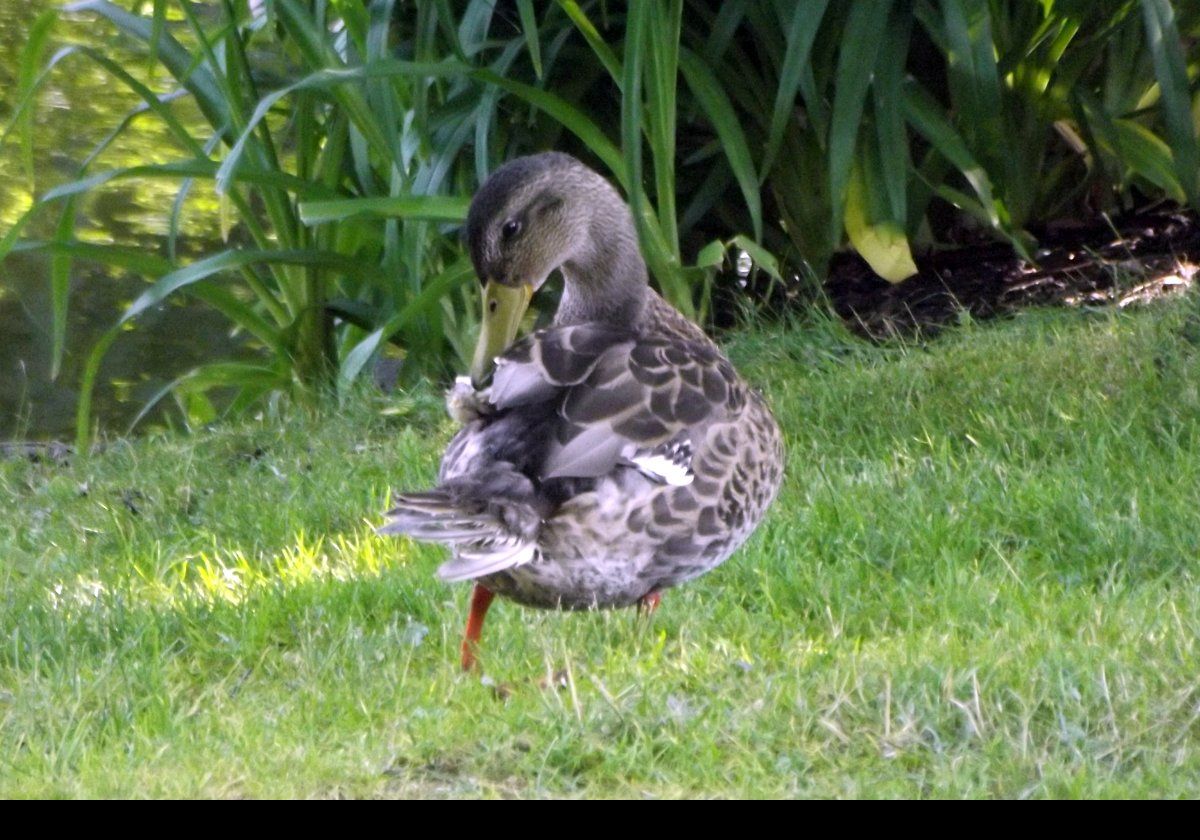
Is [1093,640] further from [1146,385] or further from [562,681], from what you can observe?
[1146,385]

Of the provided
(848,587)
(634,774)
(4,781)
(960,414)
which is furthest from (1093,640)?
(4,781)

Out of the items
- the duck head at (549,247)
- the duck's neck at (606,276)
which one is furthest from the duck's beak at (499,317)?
the duck's neck at (606,276)

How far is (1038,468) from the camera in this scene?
4.84 metres

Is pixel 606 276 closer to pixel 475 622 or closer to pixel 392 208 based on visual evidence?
pixel 475 622

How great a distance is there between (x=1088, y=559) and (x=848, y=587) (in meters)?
0.62

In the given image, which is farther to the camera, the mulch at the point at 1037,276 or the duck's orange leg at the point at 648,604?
the mulch at the point at 1037,276

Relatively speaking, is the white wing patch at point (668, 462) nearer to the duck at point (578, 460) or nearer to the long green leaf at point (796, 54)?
the duck at point (578, 460)

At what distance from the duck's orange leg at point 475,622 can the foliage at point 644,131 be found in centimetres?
218

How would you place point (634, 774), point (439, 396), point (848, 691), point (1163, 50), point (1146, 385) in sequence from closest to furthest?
point (634, 774)
point (848, 691)
point (1146, 385)
point (1163, 50)
point (439, 396)

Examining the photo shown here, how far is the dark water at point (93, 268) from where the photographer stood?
9359 millimetres

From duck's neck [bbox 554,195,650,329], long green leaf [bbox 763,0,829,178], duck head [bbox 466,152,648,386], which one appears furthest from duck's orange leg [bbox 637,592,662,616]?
long green leaf [bbox 763,0,829,178]

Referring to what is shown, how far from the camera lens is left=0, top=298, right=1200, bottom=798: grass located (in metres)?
3.09

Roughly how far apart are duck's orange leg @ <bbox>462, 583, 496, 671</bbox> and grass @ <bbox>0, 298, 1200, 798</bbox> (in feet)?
0.18

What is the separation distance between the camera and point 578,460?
3.46 m
